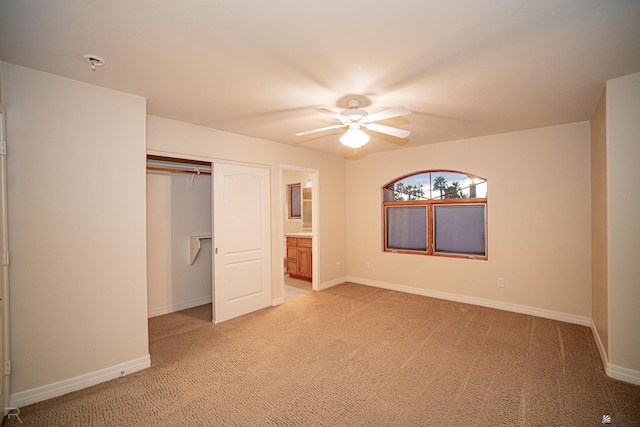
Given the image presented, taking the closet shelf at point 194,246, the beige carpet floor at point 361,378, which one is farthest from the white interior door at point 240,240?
the closet shelf at point 194,246

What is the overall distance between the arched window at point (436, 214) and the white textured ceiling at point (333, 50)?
1.70m

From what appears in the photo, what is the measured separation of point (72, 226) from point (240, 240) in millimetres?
1947

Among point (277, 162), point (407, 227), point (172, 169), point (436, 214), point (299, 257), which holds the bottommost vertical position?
point (299, 257)

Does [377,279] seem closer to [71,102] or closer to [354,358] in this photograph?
[354,358]

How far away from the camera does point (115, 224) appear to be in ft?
8.65

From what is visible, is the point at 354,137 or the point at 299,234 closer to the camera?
the point at 354,137

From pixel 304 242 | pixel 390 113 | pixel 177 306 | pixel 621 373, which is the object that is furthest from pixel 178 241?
pixel 621 373

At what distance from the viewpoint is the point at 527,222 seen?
406 centimetres

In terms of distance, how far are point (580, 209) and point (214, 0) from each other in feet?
14.9

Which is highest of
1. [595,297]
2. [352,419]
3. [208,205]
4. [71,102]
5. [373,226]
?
[71,102]

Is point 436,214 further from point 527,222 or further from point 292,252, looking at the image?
point 292,252

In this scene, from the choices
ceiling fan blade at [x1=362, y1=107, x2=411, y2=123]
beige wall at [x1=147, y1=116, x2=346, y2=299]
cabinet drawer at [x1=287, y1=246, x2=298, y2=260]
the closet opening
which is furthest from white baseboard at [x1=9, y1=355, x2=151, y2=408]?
cabinet drawer at [x1=287, y1=246, x2=298, y2=260]

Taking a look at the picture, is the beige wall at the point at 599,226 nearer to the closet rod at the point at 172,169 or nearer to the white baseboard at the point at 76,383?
the white baseboard at the point at 76,383

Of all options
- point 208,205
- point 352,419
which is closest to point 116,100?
point 208,205
